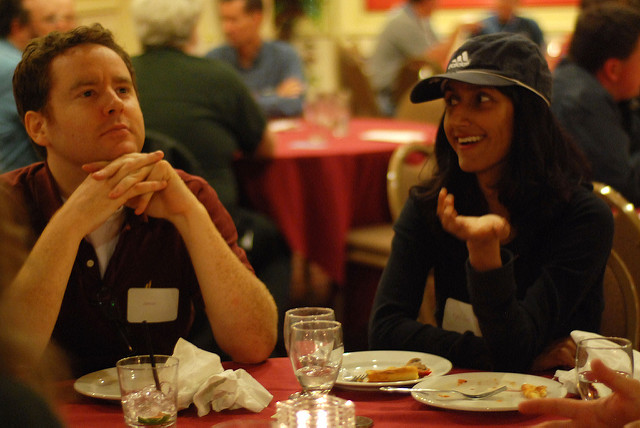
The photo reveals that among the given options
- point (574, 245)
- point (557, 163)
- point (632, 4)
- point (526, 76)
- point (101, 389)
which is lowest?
point (101, 389)

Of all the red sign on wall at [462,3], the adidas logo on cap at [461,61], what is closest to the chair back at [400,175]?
the adidas logo on cap at [461,61]

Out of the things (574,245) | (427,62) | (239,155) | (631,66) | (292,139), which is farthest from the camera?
(427,62)

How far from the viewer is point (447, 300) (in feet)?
6.21

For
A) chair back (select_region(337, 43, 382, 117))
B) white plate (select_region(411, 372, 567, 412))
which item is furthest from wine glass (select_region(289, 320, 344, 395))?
chair back (select_region(337, 43, 382, 117))

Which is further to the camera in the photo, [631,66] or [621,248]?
[631,66]

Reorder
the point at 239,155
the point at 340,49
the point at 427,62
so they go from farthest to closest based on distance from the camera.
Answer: the point at 340,49 < the point at 427,62 < the point at 239,155

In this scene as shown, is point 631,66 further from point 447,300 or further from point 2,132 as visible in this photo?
point 2,132

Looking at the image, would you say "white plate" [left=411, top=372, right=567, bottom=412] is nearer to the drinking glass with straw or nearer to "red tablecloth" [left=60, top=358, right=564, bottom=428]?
"red tablecloth" [left=60, top=358, right=564, bottom=428]

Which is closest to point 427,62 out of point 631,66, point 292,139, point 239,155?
point 292,139

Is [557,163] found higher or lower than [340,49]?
lower

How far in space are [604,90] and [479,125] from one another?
5.27 feet

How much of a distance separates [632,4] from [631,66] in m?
1.11

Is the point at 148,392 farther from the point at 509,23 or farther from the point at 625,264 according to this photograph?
the point at 509,23

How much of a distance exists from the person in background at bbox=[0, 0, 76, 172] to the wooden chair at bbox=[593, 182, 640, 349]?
189cm
